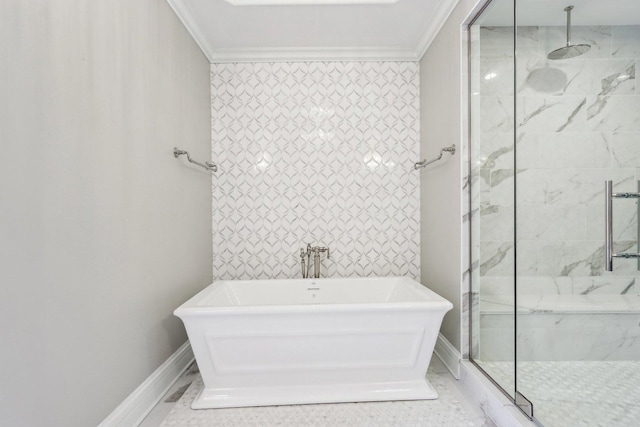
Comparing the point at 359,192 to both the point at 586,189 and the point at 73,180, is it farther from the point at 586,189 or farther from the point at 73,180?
the point at 73,180

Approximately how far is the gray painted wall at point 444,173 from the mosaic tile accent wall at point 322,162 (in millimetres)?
179

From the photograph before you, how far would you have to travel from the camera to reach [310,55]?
293 cm

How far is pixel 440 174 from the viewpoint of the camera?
252 centimetres

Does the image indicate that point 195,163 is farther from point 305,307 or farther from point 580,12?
point 580,12

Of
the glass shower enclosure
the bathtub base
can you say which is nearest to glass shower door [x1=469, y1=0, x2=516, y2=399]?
the glass shower enclosure

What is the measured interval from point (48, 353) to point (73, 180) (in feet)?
2.11

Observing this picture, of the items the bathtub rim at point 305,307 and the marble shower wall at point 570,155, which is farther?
the bathtub rim at point 305,307

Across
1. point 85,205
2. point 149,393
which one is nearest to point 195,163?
point 85,205

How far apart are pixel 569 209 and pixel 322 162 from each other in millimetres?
1860

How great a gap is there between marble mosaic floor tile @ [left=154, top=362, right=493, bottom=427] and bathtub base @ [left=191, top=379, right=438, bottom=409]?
26mm

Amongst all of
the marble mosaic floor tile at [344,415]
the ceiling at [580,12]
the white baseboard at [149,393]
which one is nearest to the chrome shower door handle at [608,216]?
the ceiling at [580,12]

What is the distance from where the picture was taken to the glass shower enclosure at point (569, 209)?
1.49m

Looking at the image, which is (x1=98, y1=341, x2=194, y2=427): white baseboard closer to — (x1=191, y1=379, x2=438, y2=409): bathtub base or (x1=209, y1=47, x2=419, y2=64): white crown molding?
(x1=191, y1=379, x2=438, y2=409): bathtub base

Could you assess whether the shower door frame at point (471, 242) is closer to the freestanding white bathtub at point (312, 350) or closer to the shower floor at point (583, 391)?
the shower floor at point (583, 391)
